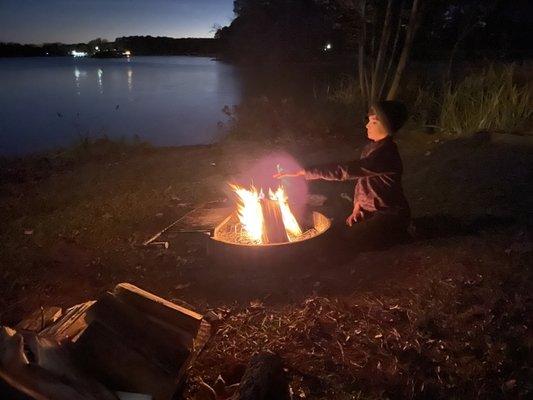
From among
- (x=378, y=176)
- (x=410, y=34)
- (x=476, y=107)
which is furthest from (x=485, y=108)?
(x=378, y=176)

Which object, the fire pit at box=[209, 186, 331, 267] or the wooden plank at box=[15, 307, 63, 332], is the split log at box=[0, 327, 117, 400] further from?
the fire pit at box=[209, 186, 331, 267]

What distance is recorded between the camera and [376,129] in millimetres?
4695

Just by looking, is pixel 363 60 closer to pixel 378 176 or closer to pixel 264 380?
pixel 378 176

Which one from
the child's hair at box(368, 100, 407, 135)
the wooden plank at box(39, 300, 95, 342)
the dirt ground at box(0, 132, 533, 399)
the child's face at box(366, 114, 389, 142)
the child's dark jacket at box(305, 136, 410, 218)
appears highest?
the child's hair at box(368, 100, 407, 135)

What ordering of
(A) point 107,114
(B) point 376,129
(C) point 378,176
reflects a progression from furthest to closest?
(A) point 107,114
(C) point 378,176
(B) point 376,129

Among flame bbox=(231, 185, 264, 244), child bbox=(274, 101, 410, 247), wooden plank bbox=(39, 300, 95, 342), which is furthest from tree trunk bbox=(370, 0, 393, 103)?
wooden plank bbox=(39, 300, 95, 342)

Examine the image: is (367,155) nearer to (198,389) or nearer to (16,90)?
(198,389)

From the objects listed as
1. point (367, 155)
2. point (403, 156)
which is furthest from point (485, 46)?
point (367, 155)

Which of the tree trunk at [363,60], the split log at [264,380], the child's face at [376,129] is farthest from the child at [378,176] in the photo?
the tree trunk at [363,60]

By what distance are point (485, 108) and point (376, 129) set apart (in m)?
6.00

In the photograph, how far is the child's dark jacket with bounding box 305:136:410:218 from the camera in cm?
459

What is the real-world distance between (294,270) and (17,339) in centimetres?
274

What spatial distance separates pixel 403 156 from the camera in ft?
29.5

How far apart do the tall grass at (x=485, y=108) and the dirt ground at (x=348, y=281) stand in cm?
100
